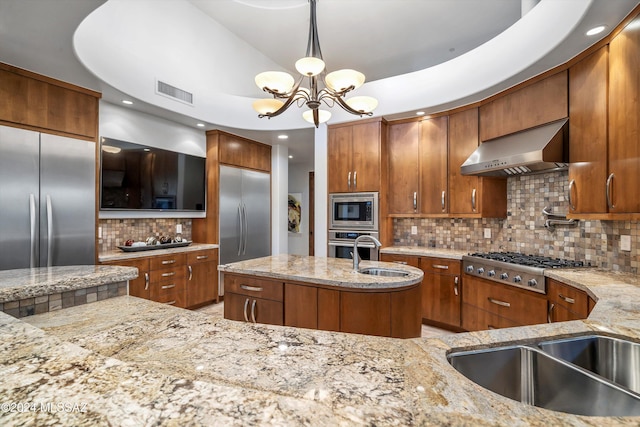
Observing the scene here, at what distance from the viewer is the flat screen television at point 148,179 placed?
3346 millimetres

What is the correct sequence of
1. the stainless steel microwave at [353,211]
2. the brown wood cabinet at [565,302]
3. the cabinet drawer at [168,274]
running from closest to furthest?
the brown wood cabinet at [565,302] < the cabinet drawer at [168,274] < the stainless steel microwave at [353,211]

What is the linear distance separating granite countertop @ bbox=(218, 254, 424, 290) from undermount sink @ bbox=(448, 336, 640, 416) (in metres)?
1.06

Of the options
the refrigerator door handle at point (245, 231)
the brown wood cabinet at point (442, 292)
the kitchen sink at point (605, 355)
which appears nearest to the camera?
the kitchen sink at point (605, 355)

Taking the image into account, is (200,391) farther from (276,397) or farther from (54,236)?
(54,236)

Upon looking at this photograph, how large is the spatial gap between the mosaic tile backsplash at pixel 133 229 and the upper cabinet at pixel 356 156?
2.39 meters

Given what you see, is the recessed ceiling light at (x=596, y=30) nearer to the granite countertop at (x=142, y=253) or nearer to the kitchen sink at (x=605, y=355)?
the kitchen sink at (x=605, y=355)

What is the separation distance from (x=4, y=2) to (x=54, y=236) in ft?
6.12

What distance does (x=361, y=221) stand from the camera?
3.95m

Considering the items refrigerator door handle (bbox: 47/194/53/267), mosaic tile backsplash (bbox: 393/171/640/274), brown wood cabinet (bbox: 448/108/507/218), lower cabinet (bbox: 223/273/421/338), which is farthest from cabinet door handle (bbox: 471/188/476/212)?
refrigerator door handle (bbox: 47/194/53/267)

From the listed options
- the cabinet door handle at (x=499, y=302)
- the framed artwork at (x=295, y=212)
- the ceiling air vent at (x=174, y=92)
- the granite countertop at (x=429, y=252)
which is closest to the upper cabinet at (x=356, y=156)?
the granite countertop at (x=429, y=252)

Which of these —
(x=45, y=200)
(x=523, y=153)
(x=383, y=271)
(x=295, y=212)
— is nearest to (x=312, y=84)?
(x=383, y=271)

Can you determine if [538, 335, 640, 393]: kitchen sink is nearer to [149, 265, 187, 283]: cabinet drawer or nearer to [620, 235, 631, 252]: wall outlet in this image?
[620, 235, 631, 252]: wall outlet

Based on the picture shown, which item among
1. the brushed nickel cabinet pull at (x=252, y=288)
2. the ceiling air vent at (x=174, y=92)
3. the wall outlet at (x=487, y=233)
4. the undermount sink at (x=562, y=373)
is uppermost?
the ceiling air vent at (x=174, y=92)

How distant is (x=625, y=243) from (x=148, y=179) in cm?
472
